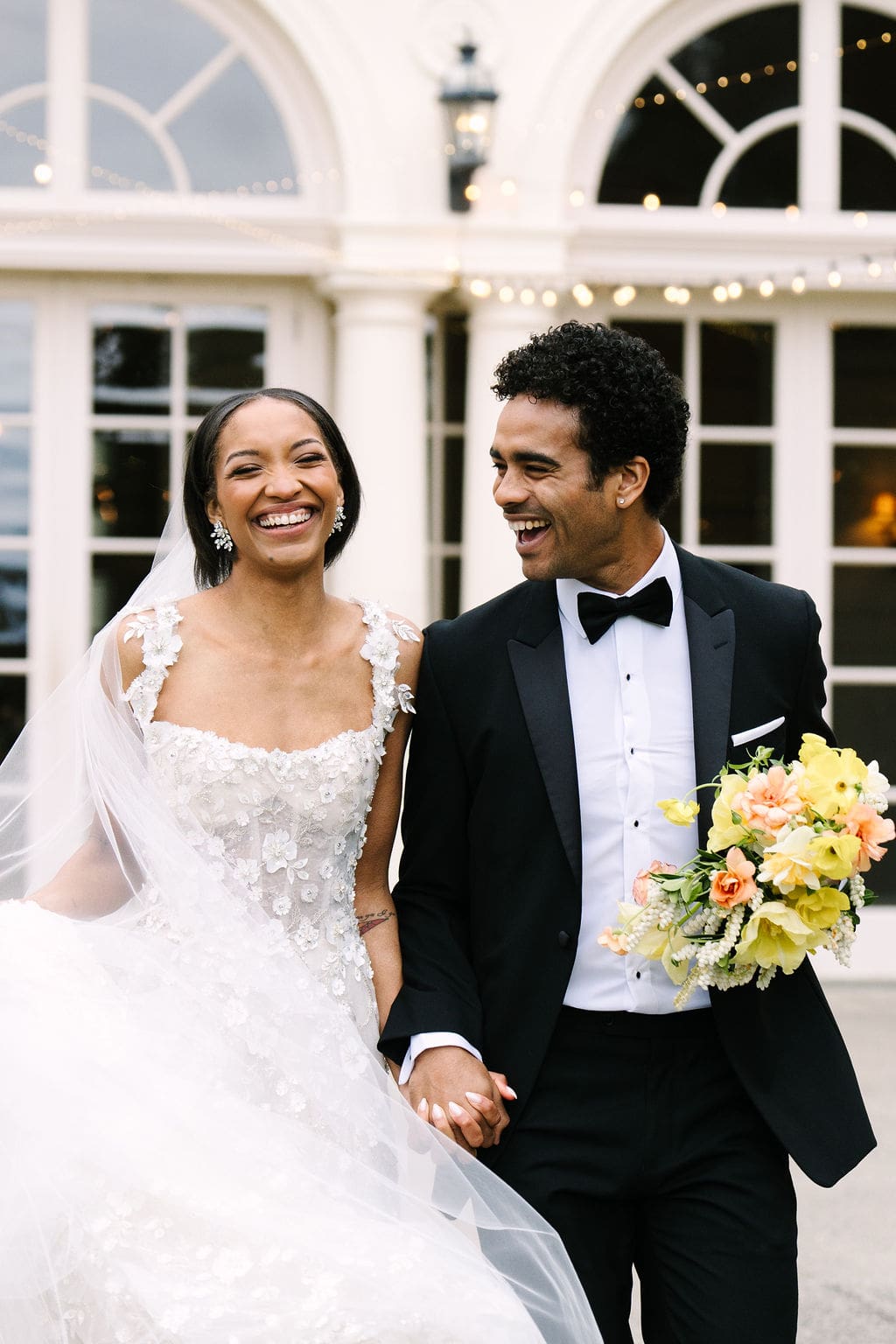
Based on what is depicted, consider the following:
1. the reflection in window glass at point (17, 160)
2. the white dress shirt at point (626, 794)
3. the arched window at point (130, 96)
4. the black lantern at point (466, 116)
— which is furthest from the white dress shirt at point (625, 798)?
the reflection in window glass at point (17, 160)

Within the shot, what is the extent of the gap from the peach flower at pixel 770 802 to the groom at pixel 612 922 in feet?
0.74

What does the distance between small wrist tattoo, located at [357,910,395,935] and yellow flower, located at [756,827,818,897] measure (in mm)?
904

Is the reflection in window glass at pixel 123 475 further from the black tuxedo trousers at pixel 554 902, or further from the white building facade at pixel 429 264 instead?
the black tuxedo trousers at pixel 554 902

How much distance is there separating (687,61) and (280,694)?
489 cm

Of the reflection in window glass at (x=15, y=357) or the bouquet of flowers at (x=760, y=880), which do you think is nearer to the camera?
the bouquet of flowers at (x=760, y=880)

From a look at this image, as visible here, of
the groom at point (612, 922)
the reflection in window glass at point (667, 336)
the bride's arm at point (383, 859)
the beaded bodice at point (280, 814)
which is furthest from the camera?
the reflection in window glass at point (667, 336)

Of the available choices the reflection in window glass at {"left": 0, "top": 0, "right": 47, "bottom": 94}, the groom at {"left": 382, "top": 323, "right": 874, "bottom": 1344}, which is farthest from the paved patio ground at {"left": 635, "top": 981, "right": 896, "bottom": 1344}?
the reflection in window glass at {"left": 0, "top": 0, "right": 47, "bottom": 94}

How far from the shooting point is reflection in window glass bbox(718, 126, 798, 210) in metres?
6.78

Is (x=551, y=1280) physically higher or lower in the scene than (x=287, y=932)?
lower

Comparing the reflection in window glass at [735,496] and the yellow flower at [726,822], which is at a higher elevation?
the reflection in window glass at [735,496]

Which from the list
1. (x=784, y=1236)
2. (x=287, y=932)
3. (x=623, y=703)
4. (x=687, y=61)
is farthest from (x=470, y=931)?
(x=687, y=61)

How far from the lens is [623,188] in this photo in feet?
22.2

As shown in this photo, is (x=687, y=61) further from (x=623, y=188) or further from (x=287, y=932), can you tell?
(x=287, y=932)

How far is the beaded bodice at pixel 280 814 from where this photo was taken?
2.81m
